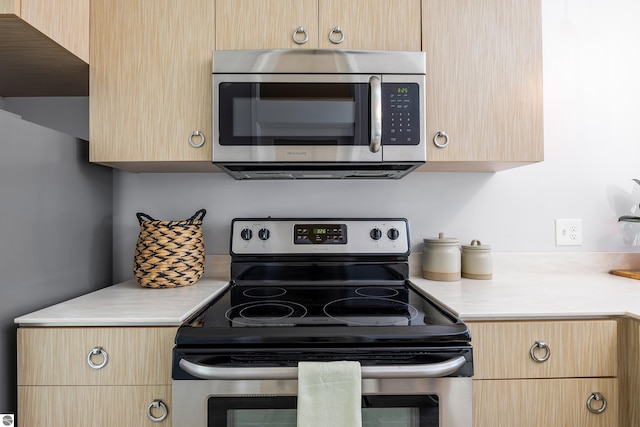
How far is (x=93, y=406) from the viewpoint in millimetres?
1021

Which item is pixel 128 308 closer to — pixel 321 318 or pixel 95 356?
pixel 95 356

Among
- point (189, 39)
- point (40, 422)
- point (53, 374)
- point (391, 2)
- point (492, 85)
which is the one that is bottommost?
point (40, 422)

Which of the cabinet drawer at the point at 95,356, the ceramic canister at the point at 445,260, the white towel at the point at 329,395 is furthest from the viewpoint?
the ceramic canister at the point at 445,260

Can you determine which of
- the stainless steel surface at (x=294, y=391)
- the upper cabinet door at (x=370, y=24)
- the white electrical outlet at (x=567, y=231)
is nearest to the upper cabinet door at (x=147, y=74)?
the upper cabinet door at (x=370, y=24)

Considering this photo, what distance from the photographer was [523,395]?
3.47ft

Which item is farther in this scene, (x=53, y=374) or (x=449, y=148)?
(x=449, y=148)

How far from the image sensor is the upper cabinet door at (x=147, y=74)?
1.32 meters

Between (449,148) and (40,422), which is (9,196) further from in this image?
(449,148)

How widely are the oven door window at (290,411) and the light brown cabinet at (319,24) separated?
1.13 m

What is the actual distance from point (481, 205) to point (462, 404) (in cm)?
99

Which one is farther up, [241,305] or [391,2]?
A: [391,2]

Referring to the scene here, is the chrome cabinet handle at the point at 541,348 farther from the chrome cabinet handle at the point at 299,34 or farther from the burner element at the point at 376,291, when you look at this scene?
the chrome cabinet handle at the point at 299,34

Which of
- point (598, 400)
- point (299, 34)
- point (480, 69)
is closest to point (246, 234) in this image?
point (299, 34)

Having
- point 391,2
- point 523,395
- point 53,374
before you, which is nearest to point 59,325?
point 53,374
